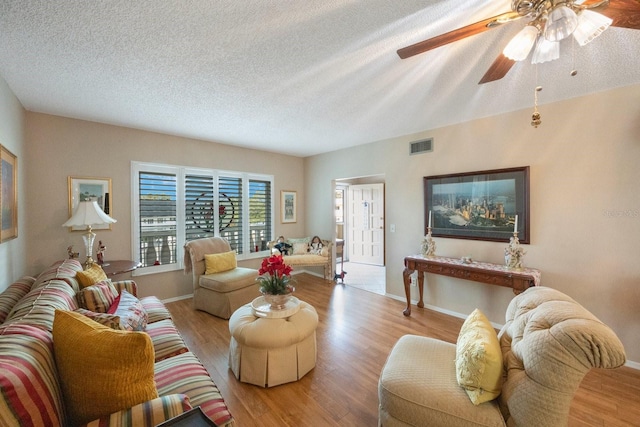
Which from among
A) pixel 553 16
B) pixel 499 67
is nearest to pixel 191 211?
pixel 499 67

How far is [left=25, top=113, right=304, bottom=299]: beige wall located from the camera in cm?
291

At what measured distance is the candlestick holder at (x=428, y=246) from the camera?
3381 mm

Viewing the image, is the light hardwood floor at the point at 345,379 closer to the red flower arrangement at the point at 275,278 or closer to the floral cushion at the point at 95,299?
the red flower arrangement at the point at 275,278

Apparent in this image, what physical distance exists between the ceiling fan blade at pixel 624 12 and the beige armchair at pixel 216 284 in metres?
3.74

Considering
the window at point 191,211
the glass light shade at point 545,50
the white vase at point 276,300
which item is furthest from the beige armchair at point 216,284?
the glass light shade at point 545,50

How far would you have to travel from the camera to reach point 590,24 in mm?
1184

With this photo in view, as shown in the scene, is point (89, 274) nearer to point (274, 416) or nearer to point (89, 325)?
point (89, 325)

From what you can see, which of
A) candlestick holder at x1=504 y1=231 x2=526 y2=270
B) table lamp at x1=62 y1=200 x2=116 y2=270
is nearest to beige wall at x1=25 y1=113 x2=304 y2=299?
table lamp at x1=62 y1=200 x2=116 y2=270

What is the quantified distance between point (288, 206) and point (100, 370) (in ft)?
14.7

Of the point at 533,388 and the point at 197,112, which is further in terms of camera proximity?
the point at 197,112

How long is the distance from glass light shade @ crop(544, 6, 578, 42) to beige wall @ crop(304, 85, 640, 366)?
2018mm

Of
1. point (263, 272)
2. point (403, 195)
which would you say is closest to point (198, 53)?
point (263, 272)

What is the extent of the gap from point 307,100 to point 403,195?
2.12 m

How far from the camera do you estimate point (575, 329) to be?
104 centimetres
